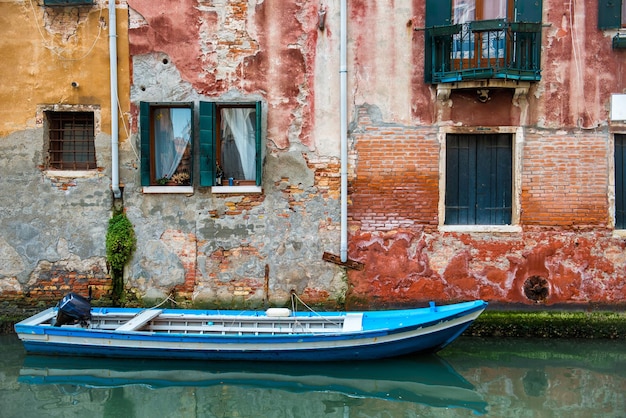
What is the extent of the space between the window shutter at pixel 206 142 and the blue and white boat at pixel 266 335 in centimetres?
192

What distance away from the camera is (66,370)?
302 inches

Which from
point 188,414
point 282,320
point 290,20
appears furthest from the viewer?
point 290,20

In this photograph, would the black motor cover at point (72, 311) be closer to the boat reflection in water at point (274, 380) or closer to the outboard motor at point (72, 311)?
the outboard motor at point (72, 311)

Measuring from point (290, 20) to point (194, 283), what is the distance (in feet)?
12.5

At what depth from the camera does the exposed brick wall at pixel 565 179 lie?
8.73m

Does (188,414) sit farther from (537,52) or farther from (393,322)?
(537,52)

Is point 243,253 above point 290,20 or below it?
below

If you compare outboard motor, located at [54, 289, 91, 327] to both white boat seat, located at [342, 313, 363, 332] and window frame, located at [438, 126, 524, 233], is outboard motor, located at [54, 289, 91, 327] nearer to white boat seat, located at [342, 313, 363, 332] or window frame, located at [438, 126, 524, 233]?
white boat seat, located at [342, 313, 363, 332]

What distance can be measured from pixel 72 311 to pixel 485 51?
6.17 metres

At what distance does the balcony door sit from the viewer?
8297mm

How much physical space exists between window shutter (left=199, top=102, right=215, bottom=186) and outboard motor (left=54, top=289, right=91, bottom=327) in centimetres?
216

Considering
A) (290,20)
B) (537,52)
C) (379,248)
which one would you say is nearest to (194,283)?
(379,248)

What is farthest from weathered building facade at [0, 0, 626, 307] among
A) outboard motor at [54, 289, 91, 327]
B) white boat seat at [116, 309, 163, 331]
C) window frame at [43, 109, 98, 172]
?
outboard motor at [54, 289, 91, 327]

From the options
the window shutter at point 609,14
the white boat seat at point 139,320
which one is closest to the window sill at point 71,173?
the white boat seat at point 139,320
